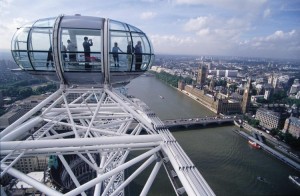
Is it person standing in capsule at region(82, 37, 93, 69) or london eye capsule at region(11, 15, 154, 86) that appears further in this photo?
person standing in capsule at region(82, 37, 93, 69)

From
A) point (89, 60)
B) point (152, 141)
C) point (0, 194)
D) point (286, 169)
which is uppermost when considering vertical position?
point (89, 60)

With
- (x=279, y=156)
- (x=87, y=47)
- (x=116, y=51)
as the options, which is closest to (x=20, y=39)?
(x=87, y=47)

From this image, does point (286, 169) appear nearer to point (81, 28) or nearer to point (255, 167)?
point (255, 167)

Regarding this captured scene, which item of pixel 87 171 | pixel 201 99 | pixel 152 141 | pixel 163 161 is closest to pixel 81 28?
pixel 152 141

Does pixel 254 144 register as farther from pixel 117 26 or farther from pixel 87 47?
pixel 87 47

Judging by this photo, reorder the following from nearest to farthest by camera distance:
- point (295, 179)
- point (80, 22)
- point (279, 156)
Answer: point (80, 22) < point (295, 179) < point (279, 156)

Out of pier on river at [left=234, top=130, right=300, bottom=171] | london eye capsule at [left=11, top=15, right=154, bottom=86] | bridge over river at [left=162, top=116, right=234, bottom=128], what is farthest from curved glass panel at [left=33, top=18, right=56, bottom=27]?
bridge over river at [left=162, top=116, right=234, bottom=128]

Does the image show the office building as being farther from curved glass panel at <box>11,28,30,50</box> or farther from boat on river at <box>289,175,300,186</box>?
curved glass panel at <box>11,28,30,50</box>

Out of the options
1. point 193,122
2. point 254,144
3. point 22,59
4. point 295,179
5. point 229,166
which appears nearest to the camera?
point 22,59
